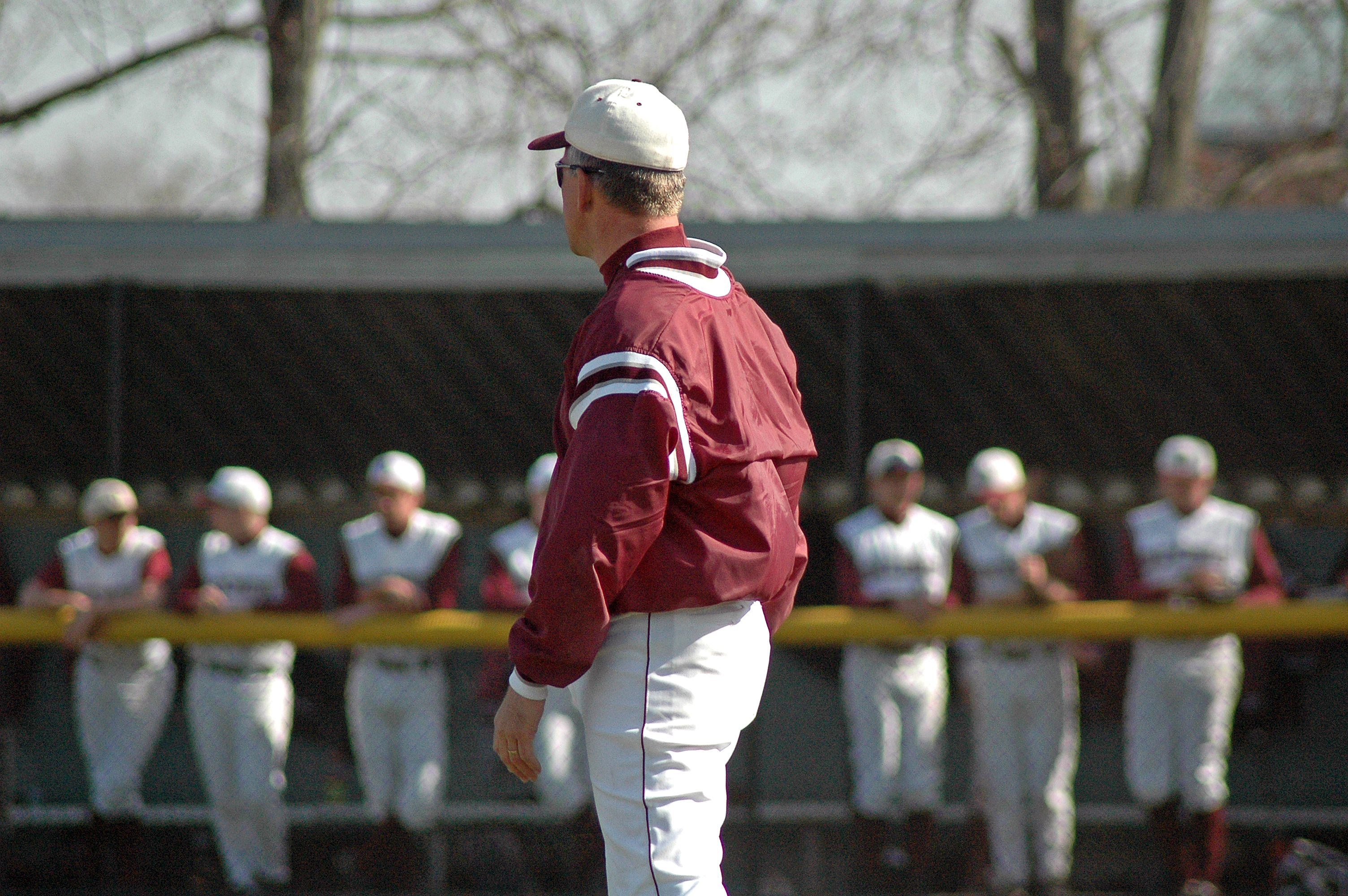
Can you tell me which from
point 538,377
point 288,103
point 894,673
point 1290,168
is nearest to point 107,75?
point 288,103

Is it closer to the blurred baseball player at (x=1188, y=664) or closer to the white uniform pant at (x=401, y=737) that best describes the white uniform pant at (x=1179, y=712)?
the blurred baseball player at (x=1188, y=664)

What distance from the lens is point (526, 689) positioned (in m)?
2.10

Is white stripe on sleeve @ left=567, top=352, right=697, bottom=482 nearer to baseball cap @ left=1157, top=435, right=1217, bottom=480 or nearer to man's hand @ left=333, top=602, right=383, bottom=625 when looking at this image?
man's hand @ left=333, top=602, right=383, bottom=625

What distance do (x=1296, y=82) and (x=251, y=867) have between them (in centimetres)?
1130

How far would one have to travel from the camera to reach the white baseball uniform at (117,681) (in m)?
5.17

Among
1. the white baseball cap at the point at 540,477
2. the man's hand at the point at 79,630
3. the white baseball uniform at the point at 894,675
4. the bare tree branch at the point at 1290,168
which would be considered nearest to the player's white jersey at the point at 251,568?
the white baseball cap at the point at 540,477

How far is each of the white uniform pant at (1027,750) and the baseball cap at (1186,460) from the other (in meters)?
0.96

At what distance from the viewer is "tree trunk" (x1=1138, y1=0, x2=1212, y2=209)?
10.5 metres

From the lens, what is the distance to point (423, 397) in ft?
23.8

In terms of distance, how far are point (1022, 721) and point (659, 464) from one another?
3.90 meters

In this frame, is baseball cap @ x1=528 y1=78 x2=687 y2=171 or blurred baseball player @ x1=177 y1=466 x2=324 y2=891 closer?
baseball cap @ x1=528 y1=78 x2=687 y2=171

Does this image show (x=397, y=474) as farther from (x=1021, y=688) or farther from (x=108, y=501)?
(x=1021, y=688)

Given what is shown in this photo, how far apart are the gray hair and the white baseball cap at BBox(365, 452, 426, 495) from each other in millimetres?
3790

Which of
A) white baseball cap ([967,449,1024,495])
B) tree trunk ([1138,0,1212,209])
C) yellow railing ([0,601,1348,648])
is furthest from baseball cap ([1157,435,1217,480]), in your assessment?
tree trunk ([1138,0,1212,209])
